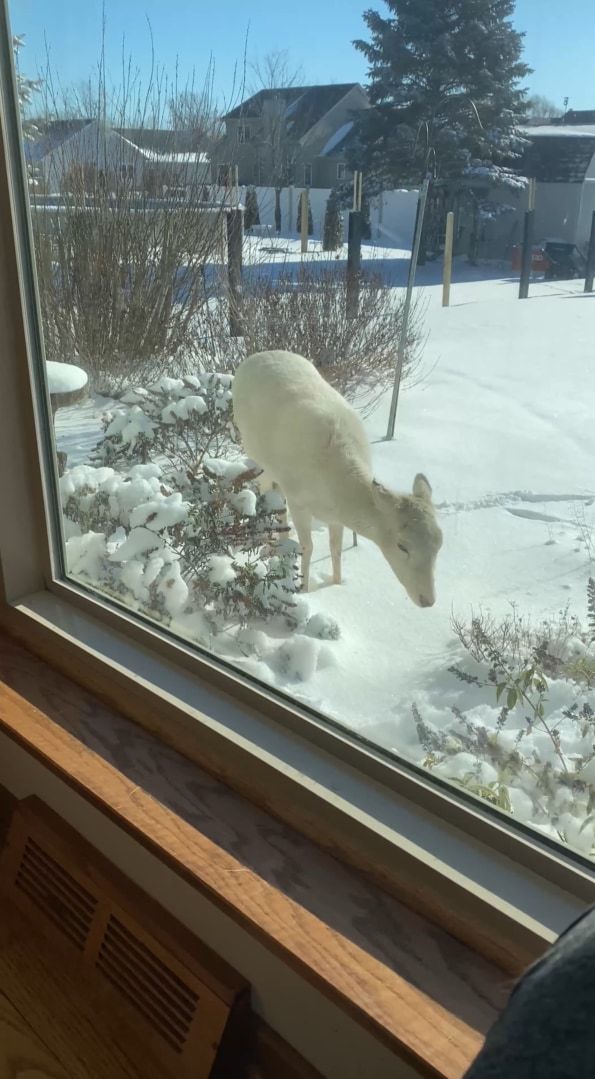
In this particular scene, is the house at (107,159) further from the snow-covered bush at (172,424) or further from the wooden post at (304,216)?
the snow-covered bush at (172,424)

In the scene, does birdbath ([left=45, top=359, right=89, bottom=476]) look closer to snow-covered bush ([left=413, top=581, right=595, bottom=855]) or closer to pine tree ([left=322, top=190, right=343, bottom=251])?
pine tree ([left=322, top=190, right=343, bottom=251])

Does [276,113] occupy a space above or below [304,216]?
above

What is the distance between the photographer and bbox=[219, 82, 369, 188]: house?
0.97m

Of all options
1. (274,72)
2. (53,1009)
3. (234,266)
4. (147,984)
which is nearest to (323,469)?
(234,266)

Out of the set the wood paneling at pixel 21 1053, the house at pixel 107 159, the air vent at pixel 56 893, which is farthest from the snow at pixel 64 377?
the wood paneling at pixel 21 1053

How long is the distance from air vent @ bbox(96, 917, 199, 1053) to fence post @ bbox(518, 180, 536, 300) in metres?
0.90

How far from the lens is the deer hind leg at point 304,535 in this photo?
1.34m

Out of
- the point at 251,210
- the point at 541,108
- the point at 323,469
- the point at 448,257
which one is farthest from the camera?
the point at 323,469

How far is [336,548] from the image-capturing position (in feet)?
4.27

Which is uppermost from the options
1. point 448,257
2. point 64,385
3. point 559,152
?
point 559,152

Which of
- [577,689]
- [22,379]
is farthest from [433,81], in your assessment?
[22,379]

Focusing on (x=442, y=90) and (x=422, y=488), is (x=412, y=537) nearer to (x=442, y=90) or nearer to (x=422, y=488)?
(x=422, y=488)

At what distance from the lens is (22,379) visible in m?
1.35

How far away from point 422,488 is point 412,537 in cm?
7
